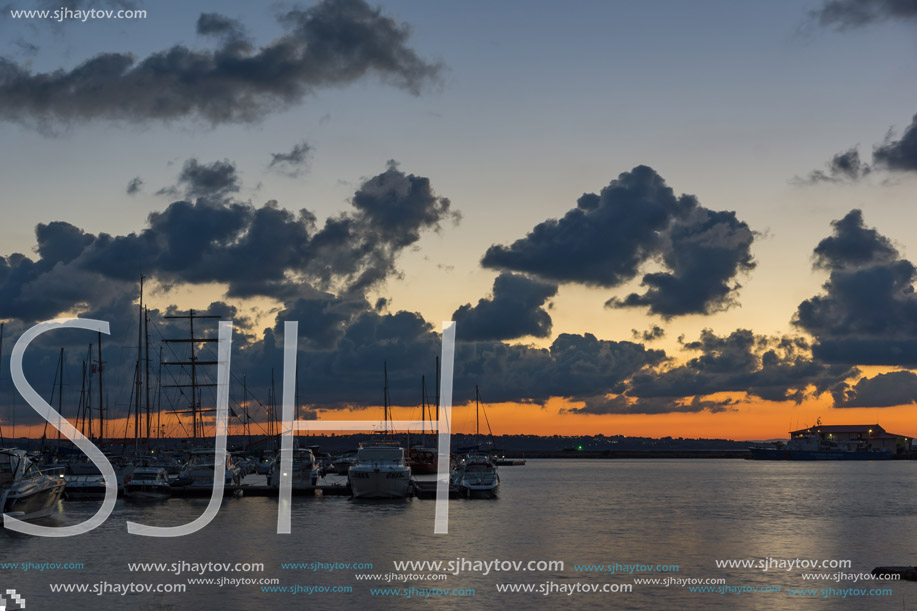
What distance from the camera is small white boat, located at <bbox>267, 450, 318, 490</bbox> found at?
82863mm

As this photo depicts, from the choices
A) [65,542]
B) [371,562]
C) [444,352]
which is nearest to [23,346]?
[65,542]

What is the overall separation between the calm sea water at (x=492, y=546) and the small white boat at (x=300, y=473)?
431 cm

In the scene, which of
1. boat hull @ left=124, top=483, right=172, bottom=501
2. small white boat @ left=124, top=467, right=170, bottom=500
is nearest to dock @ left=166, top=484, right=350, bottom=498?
small white boat @ left=124, top=467, right=170, bottom=500

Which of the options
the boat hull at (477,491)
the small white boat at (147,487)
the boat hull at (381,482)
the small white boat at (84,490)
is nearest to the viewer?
the boat hull at (381,482)

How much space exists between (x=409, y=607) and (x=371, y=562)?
36.2 feet

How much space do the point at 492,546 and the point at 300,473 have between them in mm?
39093

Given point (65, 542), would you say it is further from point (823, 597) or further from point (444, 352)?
point (823, 597)

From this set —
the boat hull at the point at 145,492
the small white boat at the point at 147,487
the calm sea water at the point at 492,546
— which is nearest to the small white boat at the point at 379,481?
the calm sea water at the point at 492,546

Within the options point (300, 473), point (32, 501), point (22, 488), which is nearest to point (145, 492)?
point (300, 473)

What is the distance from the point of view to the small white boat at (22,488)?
2061 inches

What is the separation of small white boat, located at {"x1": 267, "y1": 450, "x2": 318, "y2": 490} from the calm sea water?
14.1 ft

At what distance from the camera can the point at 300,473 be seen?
83.9m

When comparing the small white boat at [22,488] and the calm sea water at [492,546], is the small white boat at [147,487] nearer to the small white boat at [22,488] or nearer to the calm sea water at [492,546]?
the calm sea water at [492,546]

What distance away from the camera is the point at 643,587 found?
1416 inches
